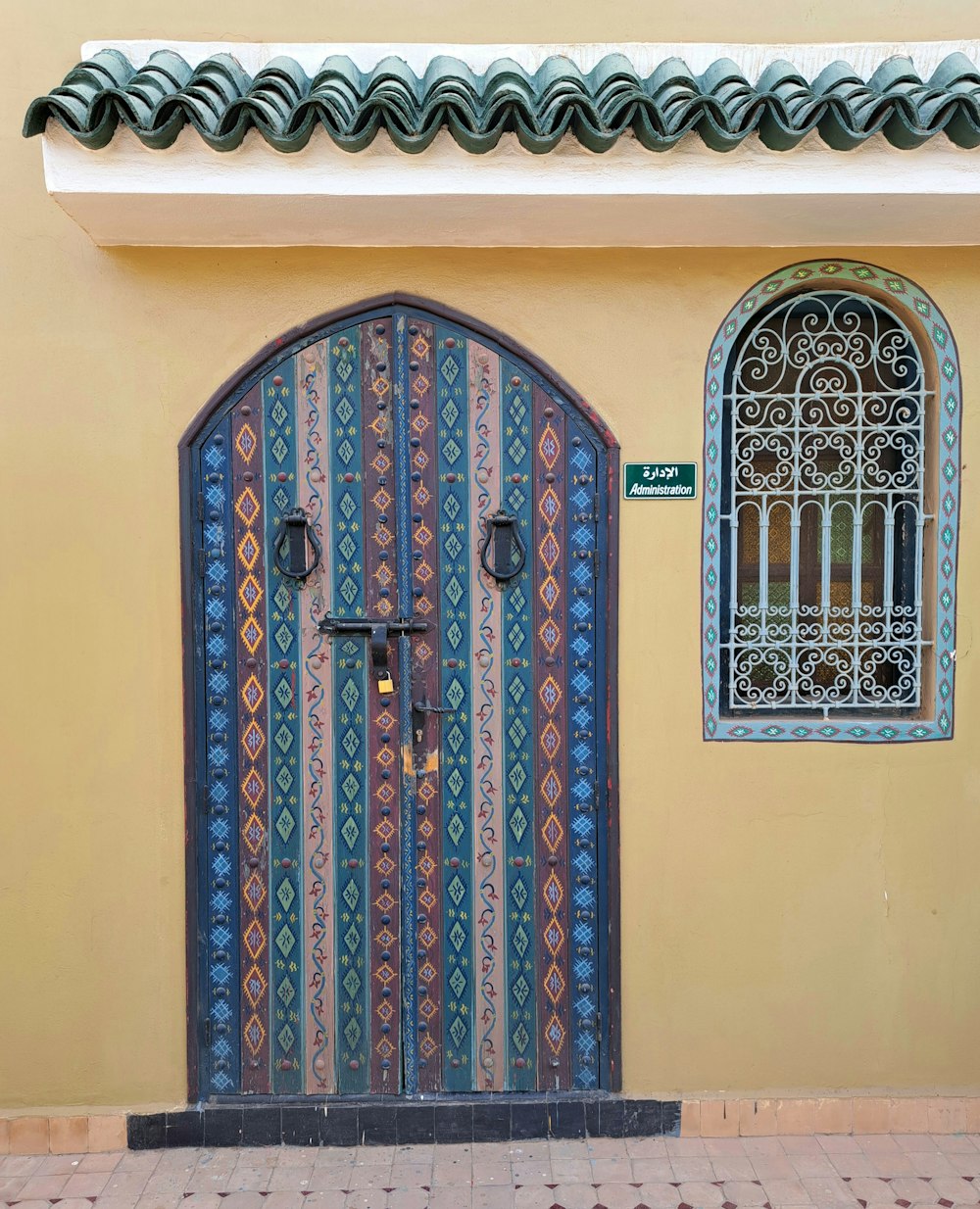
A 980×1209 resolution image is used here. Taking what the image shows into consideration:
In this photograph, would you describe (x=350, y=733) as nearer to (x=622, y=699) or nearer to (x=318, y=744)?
(x=318, y=744)

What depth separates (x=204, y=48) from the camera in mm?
2805

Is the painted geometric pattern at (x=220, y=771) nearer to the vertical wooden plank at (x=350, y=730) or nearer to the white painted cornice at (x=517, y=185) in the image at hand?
the vertical wooden plank at (x=350, y=730)

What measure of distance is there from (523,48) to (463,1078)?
10.6 ft

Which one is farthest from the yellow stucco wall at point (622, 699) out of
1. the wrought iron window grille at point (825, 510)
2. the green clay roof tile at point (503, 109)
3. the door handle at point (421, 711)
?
the door handle at point (421, 711)

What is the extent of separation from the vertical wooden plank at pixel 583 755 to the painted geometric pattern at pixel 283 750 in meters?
0.88

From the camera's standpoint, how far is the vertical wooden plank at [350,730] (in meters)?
2.97

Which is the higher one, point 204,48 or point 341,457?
point 204,48

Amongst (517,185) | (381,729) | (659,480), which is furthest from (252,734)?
(517,185)

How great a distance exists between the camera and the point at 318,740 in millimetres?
3010

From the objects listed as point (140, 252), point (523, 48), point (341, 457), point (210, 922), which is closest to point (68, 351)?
point (140, 252)

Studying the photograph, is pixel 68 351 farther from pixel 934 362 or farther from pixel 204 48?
pixel 934 362

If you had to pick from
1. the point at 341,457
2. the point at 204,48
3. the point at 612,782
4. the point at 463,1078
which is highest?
the point at 204,48

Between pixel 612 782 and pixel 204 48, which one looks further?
pixel 612 782

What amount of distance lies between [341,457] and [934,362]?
1905 mm
